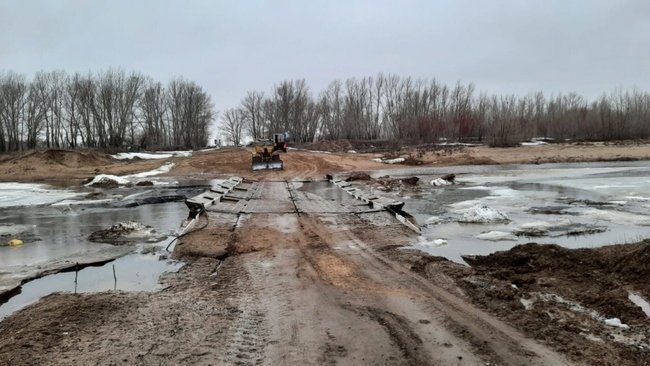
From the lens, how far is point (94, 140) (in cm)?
7250

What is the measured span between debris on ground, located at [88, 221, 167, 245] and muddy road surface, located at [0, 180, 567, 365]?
92.7 inches

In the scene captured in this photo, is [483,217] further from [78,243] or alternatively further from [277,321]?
[78,243]

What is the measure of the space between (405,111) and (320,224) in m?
75.9

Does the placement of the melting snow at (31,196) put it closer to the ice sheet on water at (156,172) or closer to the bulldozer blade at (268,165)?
the ice sheet on water at (156,172)

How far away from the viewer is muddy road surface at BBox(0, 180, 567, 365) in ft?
14.4

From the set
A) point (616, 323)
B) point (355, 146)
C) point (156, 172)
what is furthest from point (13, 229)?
point (355, 146)

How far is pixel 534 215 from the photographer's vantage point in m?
13.4

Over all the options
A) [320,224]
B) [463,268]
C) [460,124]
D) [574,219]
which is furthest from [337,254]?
[460,124]

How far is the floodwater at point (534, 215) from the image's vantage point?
9.93 metres

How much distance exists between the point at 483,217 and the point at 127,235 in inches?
332

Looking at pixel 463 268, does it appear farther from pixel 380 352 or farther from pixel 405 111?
pixel 405 111

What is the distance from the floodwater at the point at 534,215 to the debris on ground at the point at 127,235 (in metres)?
5.77

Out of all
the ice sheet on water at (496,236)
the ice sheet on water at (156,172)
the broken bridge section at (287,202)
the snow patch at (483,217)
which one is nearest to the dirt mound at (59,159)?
the ice sheet on water at (156,172)

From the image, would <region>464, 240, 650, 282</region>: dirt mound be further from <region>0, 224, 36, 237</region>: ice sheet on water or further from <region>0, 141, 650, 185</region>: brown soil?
<region>0, 141, 650, 185</region>: brown soil
